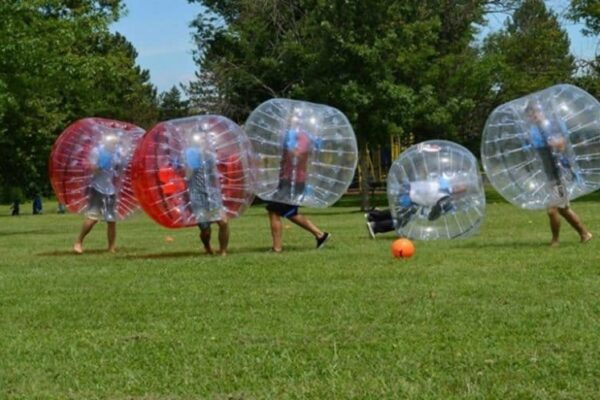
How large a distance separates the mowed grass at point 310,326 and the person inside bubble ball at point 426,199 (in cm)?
184

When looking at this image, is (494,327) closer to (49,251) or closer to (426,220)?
(426,220)

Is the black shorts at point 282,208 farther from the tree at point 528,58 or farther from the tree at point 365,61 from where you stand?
the tree at point 528,58

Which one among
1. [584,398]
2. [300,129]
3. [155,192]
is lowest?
[584,398]

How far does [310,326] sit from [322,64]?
24.7 m

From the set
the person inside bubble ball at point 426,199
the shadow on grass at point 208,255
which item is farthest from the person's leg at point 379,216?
the shadow on grass at point 208,255

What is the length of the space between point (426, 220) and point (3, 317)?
788 cm

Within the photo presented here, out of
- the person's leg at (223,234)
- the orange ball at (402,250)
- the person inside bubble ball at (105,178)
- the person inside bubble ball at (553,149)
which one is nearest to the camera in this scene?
the orange ball at (402,250)

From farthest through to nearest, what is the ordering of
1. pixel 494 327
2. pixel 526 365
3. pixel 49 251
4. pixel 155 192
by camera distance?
pixel 49 251 < pixel 155 192 < pixel 494 327 < pixel 526 365

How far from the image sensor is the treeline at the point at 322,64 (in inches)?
960

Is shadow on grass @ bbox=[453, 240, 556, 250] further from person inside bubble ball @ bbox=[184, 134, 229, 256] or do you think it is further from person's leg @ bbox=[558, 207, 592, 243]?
person inside bubble ball @ bbox=[184, 134, 229, 256]

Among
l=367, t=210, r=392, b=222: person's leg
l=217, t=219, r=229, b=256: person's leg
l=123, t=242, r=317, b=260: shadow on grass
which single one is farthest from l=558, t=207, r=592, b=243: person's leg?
l=217, t=219, r=229, b=256: person's leg

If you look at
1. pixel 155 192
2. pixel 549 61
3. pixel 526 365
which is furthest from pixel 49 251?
pixel 549 61

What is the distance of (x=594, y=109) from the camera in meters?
12.4

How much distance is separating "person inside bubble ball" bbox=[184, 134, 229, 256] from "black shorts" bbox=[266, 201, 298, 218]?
3.31ft
